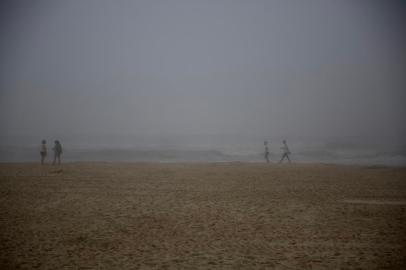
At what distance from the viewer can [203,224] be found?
31.9 feet

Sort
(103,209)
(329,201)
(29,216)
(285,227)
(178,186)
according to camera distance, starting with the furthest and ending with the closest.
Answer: (178,186), (329,201), (103,209), (29,216), (285,227)

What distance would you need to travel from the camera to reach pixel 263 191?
47.6 ft

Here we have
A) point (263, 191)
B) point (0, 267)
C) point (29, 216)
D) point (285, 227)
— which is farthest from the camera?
point (263, 191)

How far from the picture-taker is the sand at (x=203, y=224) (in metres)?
7.21

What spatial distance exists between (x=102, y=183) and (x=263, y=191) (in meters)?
8.93

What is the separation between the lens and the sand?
23.6 feet

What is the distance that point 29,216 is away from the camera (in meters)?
10.6

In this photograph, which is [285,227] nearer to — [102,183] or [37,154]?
[102,183]

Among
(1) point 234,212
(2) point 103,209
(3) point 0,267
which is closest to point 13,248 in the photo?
(3) point 0,267

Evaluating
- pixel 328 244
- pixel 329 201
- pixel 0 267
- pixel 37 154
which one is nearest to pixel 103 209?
pixel 0 267

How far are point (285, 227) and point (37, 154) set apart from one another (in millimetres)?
38473

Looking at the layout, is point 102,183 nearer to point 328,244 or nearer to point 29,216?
point 29,216

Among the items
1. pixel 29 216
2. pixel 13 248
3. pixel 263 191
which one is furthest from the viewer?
pixel 263 191

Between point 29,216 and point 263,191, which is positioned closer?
point 29,216
